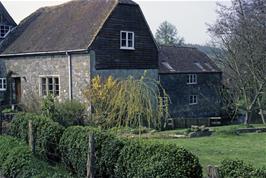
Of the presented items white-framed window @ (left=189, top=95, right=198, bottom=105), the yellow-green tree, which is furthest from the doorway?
white-framed window @ (left=189, top=95, right=198, bottom=105)

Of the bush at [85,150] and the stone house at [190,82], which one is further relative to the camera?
the stone house at [190,82]

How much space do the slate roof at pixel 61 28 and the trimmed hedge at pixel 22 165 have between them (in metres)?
13.5

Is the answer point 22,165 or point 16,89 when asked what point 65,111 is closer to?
point 22,165

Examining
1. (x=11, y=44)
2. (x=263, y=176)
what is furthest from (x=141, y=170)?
(x=11, y=44)

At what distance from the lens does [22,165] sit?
1345 cm

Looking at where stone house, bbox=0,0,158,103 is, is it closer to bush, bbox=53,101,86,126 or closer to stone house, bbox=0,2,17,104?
stone house, bbox=0,2,17,104

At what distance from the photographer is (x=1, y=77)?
115 feet

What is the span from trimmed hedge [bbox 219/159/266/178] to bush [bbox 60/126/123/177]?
3.64 metres

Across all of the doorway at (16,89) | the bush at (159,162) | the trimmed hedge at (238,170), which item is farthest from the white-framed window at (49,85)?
the trimmed hedge at (238,170)

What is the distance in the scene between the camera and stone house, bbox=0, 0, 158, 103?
28422 millimetres

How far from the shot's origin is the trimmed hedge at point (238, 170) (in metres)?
7.61

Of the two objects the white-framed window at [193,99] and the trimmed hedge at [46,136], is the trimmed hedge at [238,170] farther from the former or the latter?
the white-framed window at [193,99]

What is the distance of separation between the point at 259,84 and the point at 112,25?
42.2 ft

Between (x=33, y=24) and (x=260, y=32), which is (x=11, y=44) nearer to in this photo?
(x=33, y=24)
